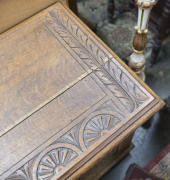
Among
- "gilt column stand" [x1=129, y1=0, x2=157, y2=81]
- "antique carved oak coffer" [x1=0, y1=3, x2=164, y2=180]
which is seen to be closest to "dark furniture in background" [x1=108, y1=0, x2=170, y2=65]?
"gilt column stand" [x1=129, y1=0, x2=157, y2=81]

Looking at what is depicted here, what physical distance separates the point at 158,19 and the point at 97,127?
1192mm

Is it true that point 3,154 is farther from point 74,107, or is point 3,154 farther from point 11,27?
point 11,27

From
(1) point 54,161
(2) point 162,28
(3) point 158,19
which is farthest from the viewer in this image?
(3) point 158,19

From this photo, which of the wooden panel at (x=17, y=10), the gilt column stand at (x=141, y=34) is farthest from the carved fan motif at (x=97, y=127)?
the wooden panel at (x=17, y=10)

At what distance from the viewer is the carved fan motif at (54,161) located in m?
0.78

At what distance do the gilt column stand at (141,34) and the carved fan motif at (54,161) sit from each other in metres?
0.64

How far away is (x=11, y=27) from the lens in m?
1.15

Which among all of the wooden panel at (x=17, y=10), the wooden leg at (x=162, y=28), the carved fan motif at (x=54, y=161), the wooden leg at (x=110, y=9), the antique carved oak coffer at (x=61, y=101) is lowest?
the carved fan motif at (x=54, y=161)

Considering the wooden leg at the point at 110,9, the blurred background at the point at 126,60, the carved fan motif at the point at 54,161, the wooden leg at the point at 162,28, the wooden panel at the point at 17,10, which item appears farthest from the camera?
the wooden leg at the point at 110,9

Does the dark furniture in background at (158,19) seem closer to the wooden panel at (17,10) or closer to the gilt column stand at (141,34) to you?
the gilt column stand at (141,34)

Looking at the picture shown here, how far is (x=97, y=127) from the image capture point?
842 millimetres

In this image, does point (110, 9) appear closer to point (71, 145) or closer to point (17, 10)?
point (17, 10)

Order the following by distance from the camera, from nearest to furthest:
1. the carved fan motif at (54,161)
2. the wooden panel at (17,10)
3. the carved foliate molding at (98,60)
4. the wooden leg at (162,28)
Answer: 1. the carved fan motif at (54,161)
2. the carved foliate molding at (98,60)
3. the wooden panel at (17,10)
4. the wooden leg at (162,28)

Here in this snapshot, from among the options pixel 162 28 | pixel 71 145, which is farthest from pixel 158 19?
pixel 71 145
